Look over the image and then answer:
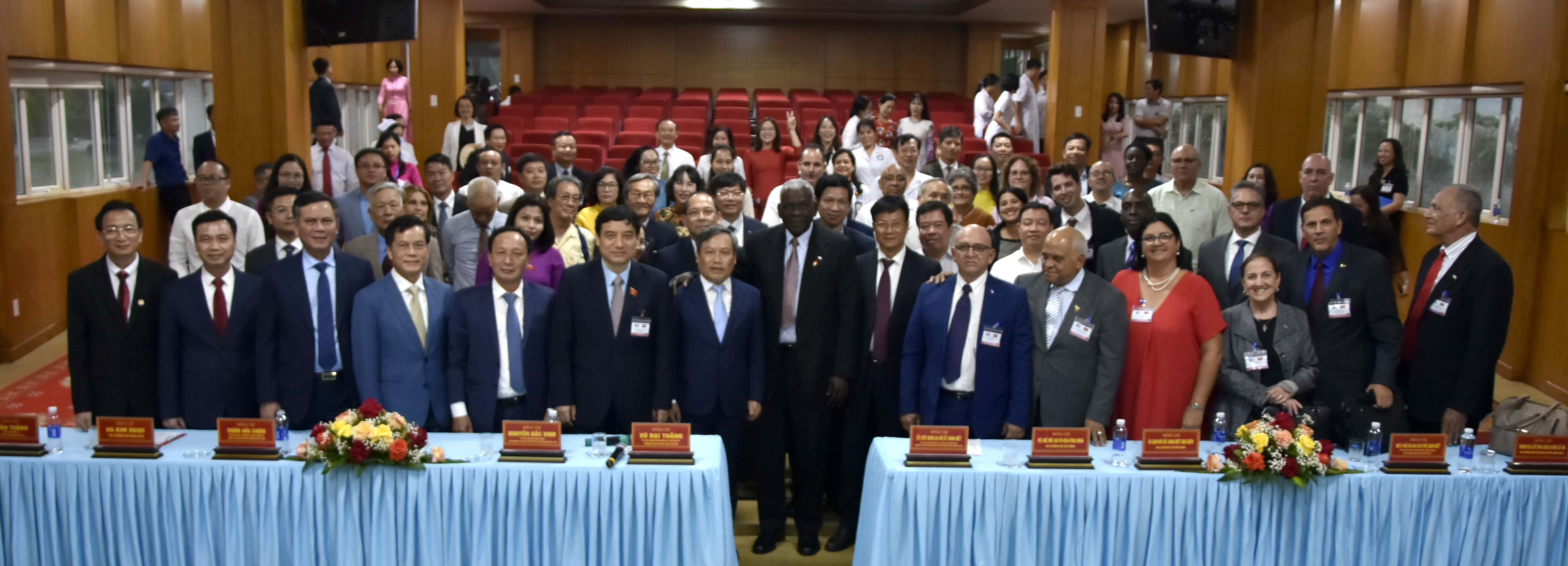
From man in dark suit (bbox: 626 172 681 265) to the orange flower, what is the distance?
2.59 meters

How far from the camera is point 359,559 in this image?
341cm

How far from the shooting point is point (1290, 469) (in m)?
3.33

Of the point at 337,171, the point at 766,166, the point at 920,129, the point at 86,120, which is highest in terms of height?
the point at 920,129

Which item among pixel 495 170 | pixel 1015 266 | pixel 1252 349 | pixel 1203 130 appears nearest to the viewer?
pixel 1252 349

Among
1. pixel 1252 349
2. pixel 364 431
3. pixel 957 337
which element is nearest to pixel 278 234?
pixel 364 431

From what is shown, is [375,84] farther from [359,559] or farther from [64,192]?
[359,559]

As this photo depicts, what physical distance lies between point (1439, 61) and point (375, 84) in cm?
1248

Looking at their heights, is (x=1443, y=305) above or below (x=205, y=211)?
below

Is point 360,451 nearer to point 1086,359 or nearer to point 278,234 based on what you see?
point 278,234

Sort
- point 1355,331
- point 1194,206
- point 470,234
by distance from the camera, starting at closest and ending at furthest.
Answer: point 1355,331
point 470,234
point 1194,206

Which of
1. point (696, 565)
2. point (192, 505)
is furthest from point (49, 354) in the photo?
point (696, 565)

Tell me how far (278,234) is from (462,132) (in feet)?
16.6

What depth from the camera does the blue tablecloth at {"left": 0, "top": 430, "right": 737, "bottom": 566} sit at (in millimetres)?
3383

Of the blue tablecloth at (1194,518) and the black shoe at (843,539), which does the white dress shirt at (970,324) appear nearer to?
the blue tablecloth at (1194,518)
